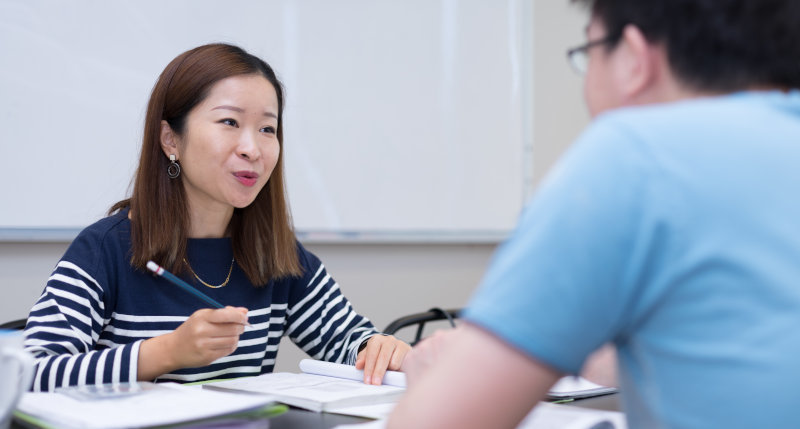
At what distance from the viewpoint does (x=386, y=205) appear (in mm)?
2748

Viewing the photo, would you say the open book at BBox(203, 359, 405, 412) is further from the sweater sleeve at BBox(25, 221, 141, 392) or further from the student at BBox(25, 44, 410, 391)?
the sweater sleeve at BBox(25, 221, 141, 392)

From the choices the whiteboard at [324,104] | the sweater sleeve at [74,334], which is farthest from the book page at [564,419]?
the whiteboard at [324,104]

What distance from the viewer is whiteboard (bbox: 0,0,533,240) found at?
2.13m

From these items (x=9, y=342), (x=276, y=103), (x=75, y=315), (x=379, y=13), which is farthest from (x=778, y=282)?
(x=379, y=13)

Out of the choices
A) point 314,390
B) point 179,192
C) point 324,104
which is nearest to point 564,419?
point 314,390

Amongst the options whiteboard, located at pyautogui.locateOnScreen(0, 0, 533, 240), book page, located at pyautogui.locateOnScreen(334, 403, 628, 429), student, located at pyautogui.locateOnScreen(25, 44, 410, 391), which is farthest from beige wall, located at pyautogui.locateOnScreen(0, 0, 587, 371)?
book page, located at pyautogui.locateOnScreen(334, 403, 628, 429)

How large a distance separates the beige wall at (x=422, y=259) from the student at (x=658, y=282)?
195cm

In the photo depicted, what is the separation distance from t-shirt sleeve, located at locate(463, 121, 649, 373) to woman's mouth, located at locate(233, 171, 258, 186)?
44.9 inches

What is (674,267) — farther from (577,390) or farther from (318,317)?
(318,317)

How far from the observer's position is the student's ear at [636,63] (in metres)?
0.59

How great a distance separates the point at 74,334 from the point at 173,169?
42cm

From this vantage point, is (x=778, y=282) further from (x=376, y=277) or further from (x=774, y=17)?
(x=376, y=277)

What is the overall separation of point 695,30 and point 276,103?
47.5 inches

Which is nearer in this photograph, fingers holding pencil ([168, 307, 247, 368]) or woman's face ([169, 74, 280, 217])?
fingers holding pencil ([168, 307, 247, 368])
